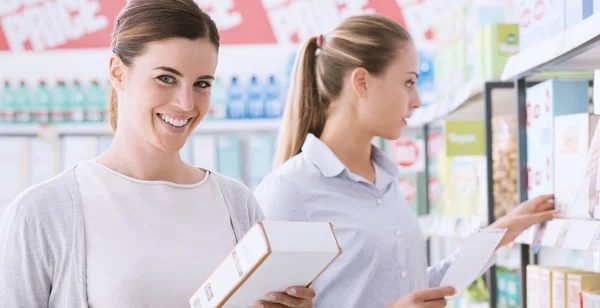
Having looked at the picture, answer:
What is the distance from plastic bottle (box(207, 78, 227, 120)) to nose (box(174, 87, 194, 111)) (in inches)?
148

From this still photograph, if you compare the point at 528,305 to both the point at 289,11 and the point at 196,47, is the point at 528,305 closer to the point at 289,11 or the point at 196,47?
the point at 196,47

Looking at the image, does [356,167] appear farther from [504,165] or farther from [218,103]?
[218,103]

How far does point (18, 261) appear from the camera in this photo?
4.84ft

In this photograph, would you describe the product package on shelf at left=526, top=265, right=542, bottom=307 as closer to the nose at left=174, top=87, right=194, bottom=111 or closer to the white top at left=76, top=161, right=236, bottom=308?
the white top at left=76, top=161, right=236, bottom=308

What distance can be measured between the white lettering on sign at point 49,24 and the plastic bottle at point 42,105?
1.76 feet

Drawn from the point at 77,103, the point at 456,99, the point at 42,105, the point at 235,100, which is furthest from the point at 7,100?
the point at 456,99

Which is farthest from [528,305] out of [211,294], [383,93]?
[211,294]

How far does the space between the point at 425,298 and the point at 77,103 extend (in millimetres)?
4221

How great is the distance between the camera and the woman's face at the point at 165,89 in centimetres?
159

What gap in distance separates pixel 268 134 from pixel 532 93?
3.37 m

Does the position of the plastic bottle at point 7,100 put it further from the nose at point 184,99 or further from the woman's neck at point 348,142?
the nose at point 184,99

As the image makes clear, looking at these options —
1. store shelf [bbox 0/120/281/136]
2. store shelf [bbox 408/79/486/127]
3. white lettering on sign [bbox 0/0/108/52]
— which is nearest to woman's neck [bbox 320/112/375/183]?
store shelf [bbox 408/79/486/127]

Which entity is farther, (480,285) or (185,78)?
(480,285)

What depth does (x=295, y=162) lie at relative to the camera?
87.9 inches
